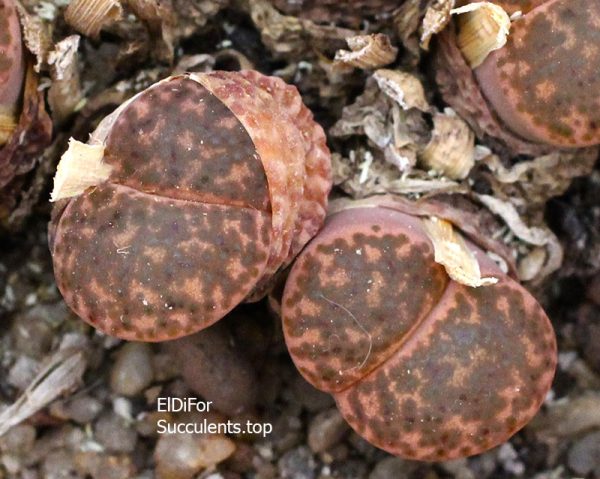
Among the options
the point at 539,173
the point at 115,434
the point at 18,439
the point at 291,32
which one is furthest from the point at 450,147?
the point at 18,439

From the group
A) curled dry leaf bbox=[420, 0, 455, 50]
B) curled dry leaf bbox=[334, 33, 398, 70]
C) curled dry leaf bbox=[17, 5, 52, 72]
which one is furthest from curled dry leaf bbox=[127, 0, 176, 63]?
curled dry leaf bbox=[420, 0, 455, 50]

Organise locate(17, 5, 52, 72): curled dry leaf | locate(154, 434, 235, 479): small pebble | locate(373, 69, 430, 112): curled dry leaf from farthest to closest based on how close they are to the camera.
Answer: locate(154, 434, 235, 479): small pebble, locate(373, 69, 430, 112): curled dry leaf, locate(17, 5, 52, 72): curled dry leaf

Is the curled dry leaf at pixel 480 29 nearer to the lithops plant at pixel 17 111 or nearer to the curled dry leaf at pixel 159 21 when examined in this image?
the curled dry leaf at pixel 159 21

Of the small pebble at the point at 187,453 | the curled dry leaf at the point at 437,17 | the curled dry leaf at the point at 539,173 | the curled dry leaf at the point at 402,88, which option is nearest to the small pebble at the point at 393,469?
the small pebble at the point at 187,453

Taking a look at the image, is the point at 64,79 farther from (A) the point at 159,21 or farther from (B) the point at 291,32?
(B) the point at 291,32

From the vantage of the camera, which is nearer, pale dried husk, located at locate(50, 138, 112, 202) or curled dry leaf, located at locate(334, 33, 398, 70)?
pale dried husk, located at locate(50, 138, 112, 202)

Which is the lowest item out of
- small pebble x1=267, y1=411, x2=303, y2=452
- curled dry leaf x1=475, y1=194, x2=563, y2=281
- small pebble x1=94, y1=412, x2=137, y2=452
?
small pebble x1=94, y1=412, x2=137, y2=452

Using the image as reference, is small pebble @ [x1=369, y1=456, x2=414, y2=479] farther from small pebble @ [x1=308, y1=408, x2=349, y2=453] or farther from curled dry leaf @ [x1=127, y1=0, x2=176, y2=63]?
curled dry leaf @ [x1=127, y1=0, x2=176, y2=63]

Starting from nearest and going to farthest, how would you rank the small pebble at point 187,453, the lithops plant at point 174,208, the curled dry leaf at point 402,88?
the lithops plant at point 174,208
the curled dry leaf at point 402,88
the small pebble at point 187,453
